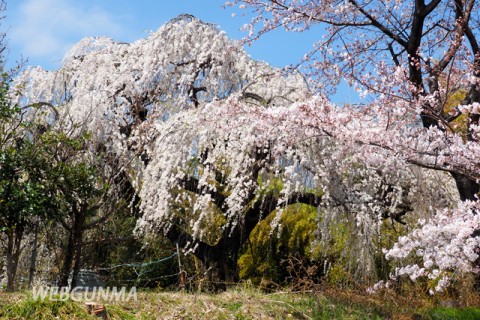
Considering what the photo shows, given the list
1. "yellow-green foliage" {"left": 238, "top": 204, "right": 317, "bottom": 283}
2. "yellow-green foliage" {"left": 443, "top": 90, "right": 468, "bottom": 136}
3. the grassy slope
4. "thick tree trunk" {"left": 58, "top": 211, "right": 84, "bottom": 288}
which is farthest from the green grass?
"thick tree trunk" {"left": 58, "top": 211, "right": 84, "bottom": 288}

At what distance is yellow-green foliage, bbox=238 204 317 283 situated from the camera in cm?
933

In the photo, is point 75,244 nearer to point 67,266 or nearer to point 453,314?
point 67,266

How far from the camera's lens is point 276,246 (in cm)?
952

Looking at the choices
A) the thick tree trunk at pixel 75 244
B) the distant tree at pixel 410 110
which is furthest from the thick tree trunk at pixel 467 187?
the thick tree trunk at pixel 75 244

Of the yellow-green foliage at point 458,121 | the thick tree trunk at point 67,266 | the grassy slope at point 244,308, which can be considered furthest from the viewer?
the thick tree trunk at point 67,266

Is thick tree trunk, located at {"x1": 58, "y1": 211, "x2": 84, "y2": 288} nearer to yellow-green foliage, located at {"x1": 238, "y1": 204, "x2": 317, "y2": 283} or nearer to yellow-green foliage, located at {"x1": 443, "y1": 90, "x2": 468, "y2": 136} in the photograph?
yellow-green foliage, located at {"x1": 238, "y1": 204, "x2": 317, "y2": 283}

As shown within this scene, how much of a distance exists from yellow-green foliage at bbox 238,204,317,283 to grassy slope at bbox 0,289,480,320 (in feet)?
11.4

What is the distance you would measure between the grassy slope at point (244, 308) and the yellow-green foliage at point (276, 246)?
11.4 feet

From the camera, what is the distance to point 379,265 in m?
8.79

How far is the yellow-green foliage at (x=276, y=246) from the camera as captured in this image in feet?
30.6

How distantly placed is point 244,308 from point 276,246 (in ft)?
15.0

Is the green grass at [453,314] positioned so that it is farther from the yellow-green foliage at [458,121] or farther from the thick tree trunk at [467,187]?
the yellow-green foliage at [458,121]

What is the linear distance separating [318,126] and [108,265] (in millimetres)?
4558

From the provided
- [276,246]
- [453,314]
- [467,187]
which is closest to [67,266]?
[276,246]
